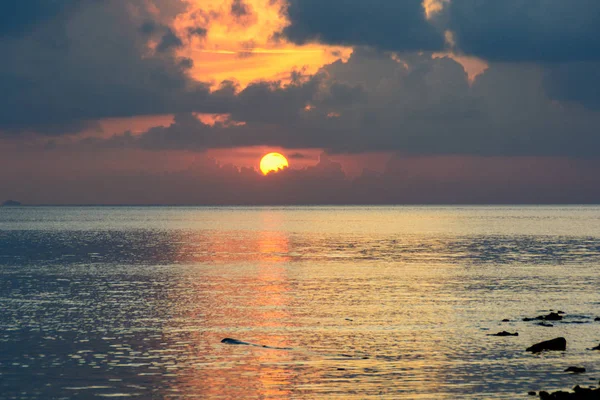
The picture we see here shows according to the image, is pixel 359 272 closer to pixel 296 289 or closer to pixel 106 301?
pixel 296 289

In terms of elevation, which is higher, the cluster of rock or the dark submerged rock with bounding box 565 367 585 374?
the cluster of rock

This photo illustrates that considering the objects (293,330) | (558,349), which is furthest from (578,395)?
(293,330)

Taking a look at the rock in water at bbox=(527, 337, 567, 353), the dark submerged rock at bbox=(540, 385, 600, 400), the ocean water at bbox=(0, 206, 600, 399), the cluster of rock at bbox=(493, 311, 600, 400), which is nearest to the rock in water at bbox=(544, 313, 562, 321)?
the cluster of rock at bbox=(493, 311, 600, 400)

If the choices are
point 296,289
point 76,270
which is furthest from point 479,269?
point 76,270

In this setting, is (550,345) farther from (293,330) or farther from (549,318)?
(293,330)

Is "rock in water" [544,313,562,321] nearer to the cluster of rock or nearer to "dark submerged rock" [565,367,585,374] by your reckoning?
the cluster of rock

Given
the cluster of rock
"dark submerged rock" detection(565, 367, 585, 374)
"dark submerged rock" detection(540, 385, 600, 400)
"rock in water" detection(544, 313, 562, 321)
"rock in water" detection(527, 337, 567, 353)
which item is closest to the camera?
"dark submerged rock" detection(540, 385, 600, 400)

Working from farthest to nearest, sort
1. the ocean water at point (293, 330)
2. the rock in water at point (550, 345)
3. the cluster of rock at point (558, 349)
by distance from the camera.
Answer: the rock in water at point (550, 345), the ocean water at point (293, 330), the cluster of rock at point (558, 349)

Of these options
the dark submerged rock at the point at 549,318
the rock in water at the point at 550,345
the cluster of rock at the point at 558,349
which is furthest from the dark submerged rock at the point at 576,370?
the dark submerged rock at the point at 549,318

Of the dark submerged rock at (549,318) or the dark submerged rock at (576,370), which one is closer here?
the dark submerged rock at (576,370)

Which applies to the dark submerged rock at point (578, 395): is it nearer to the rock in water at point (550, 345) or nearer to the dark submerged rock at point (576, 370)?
the dark submerged rock at point (576, 370)

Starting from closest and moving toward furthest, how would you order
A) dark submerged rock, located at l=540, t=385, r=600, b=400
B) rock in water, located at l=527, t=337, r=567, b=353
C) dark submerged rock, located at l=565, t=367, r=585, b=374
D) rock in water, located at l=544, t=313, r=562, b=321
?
1. dark submerged rock, located at l=540, t=385, r=600, b=400
2. dark submerged rock, located at l=565, t=367, r=585, b=374
3. rock in water, located at l=527, t=337, r=567, b=353
4. rock in water, located at l=544, t=313, r=562, b=321

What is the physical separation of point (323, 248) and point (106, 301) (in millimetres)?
73341

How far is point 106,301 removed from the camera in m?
61.8
